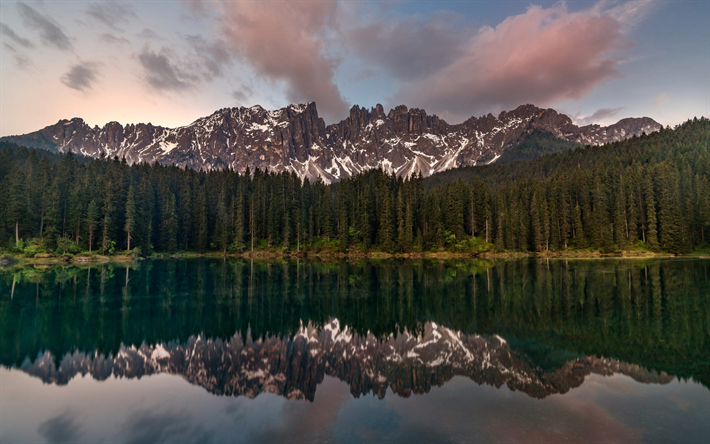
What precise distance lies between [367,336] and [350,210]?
298ft

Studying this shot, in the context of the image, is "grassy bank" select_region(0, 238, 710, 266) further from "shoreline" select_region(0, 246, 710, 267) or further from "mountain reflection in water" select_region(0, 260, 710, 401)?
"mountain reflection in water" select_region(0, 260, 710, 401)

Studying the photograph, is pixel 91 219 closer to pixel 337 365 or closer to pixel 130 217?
pixel 130 217

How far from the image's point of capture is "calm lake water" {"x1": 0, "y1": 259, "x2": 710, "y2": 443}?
11106 mm

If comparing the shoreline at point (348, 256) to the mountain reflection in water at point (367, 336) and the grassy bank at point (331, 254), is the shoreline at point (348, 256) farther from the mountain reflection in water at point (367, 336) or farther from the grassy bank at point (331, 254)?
the mountain reflection in water at point (367, 336)

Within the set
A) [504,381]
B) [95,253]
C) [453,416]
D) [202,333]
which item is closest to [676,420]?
[504,381]

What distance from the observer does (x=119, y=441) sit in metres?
10.5

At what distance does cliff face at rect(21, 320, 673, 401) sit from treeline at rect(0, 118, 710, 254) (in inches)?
3138

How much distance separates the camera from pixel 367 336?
22.6 metres

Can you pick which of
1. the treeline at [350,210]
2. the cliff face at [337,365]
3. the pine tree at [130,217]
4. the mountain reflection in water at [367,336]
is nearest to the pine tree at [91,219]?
the treeline at [350,210]

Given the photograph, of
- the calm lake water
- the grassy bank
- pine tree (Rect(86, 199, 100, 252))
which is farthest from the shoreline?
the calm lake water

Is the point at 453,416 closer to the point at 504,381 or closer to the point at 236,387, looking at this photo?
the point at 504,381

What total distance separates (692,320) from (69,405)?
33547mm

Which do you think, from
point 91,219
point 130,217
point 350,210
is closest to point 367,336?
point 91,219

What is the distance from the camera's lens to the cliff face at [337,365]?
1480 centimetres
